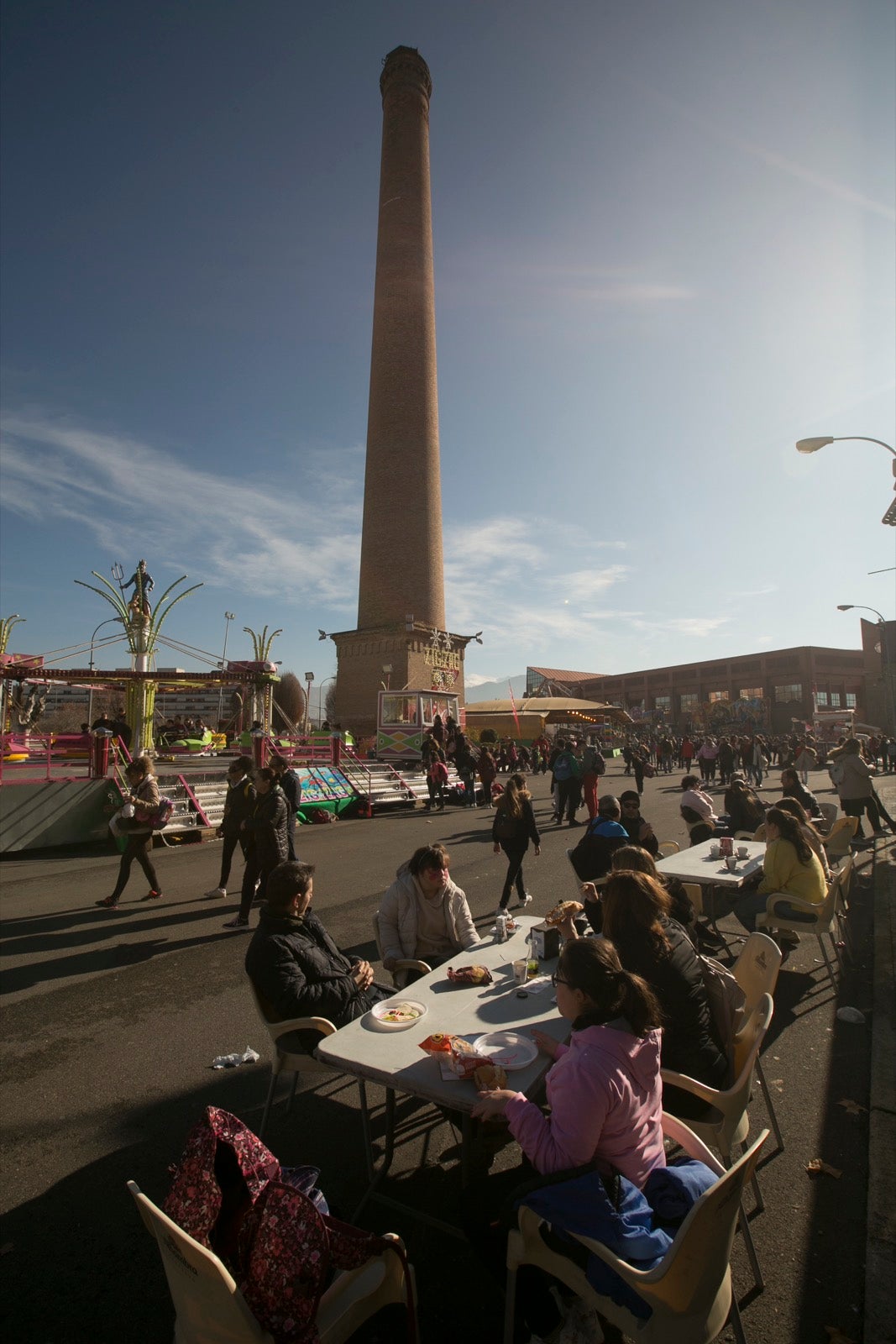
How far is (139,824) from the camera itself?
797cm

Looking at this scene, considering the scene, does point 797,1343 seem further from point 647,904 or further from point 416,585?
point 416,585

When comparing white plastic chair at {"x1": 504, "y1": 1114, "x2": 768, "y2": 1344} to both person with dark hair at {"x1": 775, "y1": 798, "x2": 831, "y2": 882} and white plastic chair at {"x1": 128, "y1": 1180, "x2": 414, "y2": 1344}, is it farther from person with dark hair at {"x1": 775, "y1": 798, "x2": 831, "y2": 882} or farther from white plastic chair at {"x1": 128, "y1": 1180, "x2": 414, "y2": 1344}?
person with dark hair at {"x1": 775, "y1": 798, "x2": 831, "y2": 882}

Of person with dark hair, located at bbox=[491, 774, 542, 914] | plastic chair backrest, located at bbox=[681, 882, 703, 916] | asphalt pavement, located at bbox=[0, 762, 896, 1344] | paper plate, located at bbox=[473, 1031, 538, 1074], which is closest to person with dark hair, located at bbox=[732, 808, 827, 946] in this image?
plastic chair backrest, located at bbox=[681, 882, 703, 916]

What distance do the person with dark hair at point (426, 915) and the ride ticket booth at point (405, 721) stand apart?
19.8m

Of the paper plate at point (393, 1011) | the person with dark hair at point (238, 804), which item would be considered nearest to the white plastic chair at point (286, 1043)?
the paper plate at point (393, 1011)

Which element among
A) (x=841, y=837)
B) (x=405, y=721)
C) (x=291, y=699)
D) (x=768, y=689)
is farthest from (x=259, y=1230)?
(x=768, y=689)

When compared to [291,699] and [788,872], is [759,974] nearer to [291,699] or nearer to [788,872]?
[788,872]

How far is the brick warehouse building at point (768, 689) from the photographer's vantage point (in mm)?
63031

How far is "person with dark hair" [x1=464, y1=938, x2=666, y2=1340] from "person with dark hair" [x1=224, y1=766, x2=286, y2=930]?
5.01m

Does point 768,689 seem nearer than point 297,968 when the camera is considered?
No

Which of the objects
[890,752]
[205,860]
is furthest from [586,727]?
[205,860]

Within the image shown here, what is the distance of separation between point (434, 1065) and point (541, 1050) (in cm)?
46

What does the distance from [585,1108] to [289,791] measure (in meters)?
7.47

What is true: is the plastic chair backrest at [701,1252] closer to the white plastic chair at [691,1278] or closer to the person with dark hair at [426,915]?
the white plastic chair at [691,1278]
